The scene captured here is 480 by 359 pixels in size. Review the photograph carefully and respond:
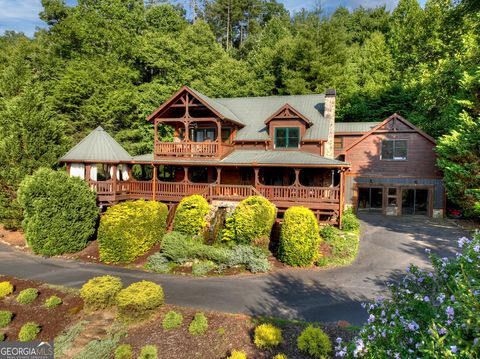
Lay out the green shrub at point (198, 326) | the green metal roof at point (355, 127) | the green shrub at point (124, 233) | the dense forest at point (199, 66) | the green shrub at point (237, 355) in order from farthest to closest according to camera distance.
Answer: the dense forest at point (199, 66), the green metal roof at point (355, 127), the green shrub at point (124, 233), the green shrub at point (198, 326), the green shrub at point (237, 355)

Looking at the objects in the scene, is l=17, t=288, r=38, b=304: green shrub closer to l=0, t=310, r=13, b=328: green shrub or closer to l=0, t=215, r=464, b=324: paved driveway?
l=0, t=310, r=13, b=328: green shrub

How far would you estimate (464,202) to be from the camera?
20359mm

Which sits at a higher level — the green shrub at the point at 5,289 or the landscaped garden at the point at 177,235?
the landscaped garden at the point at 177,235

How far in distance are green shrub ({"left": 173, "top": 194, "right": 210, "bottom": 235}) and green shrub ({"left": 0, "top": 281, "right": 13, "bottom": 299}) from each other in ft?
26.8

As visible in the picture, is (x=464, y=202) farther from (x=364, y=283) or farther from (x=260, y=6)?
(x=260, y=6)

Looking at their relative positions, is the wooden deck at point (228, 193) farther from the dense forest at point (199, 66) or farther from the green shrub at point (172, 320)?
the dense forest at point (199, 66)

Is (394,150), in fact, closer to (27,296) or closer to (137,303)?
(137,303)

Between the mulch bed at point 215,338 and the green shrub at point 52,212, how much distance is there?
10.3 metres

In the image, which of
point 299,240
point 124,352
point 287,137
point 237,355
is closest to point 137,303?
point 124,352

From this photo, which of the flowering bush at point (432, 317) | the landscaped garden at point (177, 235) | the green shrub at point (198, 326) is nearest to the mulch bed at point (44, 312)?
the landscaped garden at point (177, 235)

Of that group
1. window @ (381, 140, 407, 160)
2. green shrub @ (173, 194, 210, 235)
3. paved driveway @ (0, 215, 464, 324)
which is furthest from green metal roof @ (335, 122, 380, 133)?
green shrub @ (173, 194, 210, 235)

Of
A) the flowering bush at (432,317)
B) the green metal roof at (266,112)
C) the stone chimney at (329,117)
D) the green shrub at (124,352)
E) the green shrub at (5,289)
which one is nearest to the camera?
the flowering bush at (432,317)

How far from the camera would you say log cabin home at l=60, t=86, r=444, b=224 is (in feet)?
67.2

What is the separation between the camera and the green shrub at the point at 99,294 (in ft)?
34.8
